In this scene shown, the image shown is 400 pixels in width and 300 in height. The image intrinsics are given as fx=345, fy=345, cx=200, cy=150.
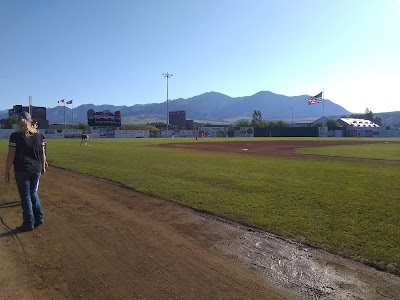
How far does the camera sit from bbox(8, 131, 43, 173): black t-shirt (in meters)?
6.28

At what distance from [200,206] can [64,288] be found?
4.38 metres

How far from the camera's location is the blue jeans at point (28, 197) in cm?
627

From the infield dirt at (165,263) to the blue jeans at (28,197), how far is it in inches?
9.6

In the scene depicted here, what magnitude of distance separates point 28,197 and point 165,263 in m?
3.16

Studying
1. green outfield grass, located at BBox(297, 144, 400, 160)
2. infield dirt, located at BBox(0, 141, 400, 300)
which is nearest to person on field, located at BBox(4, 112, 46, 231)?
infield dirt, located at BBox(0, 141, 400, 300)

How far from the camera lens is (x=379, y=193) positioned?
9.71 metres

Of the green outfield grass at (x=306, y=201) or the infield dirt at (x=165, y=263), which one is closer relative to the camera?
the infield dirt at (x=165, y=263)

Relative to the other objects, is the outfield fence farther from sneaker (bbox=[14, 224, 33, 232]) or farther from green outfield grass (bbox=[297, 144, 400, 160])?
sneaker (bbox=[14, 224, 33, 232])

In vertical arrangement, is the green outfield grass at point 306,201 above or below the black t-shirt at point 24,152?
below

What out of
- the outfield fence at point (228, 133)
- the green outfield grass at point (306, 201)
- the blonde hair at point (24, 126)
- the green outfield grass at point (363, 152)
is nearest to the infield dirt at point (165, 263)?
the green outfield grass at point (306, 201)

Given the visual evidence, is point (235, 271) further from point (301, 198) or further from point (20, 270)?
point (301, 198)

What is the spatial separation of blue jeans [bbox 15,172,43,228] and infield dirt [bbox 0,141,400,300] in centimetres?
24

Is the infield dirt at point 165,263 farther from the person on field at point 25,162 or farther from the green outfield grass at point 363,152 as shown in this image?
the green outfield grass at point 363,152

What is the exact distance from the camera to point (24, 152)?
6.32 meters
